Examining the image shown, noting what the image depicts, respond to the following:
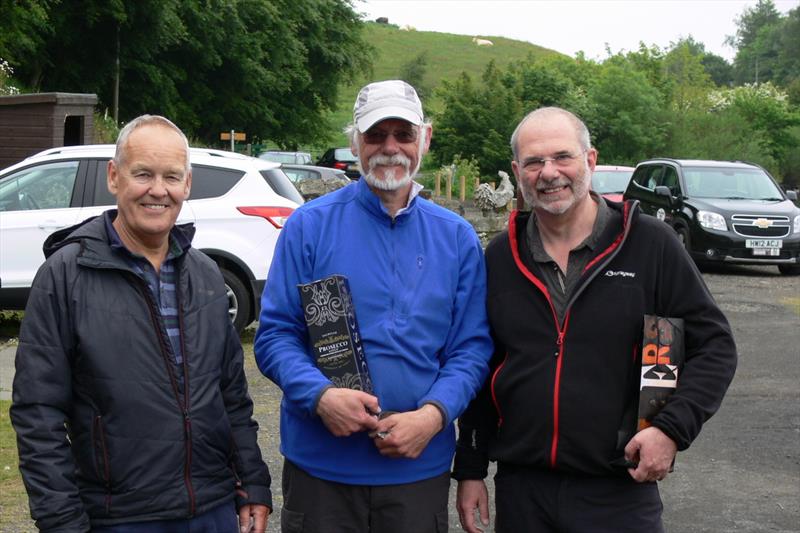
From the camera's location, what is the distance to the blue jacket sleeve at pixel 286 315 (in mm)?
3469

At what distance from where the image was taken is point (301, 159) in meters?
36.8

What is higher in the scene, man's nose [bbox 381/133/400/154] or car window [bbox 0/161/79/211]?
man's nose [bbox 381/133/400/154]

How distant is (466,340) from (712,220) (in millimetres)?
15058

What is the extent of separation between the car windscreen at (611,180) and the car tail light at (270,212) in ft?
40.4

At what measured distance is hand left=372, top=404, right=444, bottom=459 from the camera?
335cm

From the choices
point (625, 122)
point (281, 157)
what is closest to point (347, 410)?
point (281, 157)

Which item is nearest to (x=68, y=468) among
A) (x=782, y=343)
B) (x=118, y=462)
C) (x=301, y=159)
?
(x=118, y=462)

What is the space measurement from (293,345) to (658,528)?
1.31 metres

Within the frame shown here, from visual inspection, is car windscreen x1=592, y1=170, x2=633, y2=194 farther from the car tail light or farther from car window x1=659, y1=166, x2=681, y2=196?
the car tail light

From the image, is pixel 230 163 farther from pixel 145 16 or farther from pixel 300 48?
pixel 300 48

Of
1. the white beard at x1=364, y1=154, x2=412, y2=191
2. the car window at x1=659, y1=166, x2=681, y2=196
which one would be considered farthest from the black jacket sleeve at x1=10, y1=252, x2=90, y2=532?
the car window at x1=659, y1=166, x2=681, y2=196

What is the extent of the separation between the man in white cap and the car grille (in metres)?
15.0

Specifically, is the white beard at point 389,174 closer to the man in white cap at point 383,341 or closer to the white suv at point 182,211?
the man in white cap at point 383,341

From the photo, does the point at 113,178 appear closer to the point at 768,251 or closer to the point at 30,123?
the point at 30,123
